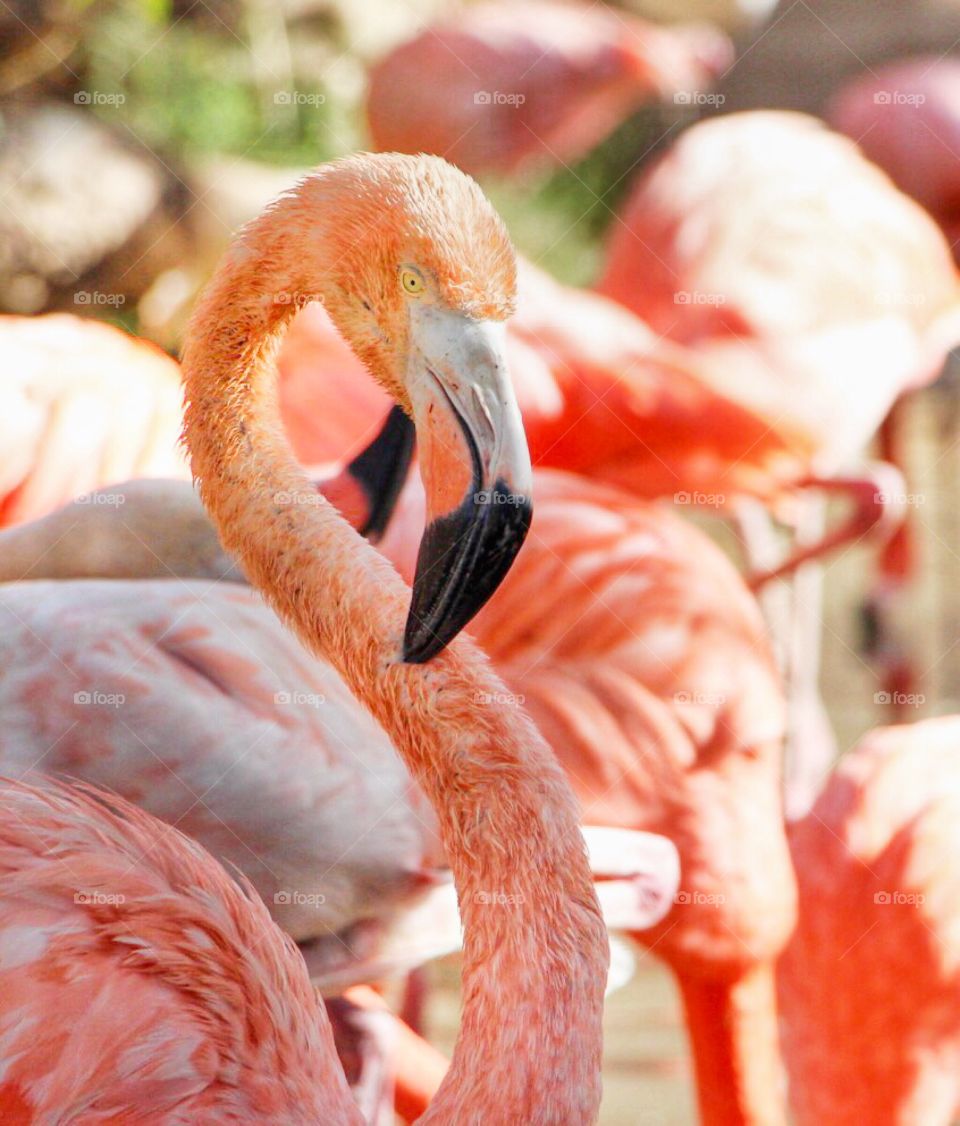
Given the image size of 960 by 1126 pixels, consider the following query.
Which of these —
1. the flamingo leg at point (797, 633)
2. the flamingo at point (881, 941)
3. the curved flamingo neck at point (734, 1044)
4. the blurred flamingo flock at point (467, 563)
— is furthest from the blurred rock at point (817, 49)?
the curved flamingo neck at point (734, 1044)

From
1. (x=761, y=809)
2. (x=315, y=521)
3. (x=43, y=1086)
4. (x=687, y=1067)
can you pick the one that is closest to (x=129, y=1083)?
(x=43, y=1086)

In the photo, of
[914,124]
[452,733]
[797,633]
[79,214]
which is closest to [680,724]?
[797,633]

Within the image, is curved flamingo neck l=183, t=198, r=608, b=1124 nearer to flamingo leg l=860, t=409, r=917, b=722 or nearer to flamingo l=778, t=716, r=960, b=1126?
flamingo l=778, t=716, r=960, b=1126

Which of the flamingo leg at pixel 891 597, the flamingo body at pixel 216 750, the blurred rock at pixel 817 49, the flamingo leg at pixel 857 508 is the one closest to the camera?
the flamingo body at pixel 216 750

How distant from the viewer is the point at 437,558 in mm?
1385

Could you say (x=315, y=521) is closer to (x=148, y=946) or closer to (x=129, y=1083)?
(x=148, y=946)

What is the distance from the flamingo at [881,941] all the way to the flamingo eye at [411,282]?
4.31 ft

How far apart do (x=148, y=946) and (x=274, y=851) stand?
41 centimetres

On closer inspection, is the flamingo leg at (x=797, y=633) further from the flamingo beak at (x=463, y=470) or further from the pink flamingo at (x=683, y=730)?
the flamingo beak at (x=463, y=470)

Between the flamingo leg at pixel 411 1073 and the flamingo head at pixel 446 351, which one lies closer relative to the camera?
the flamingo head at pixel 446 351

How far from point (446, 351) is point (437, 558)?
0.68 ft

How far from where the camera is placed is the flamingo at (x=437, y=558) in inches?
53.9

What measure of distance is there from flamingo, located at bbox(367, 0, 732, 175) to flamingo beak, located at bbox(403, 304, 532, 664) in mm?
1567

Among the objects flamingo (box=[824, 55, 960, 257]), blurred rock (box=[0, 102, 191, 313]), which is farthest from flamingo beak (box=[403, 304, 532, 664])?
flamingo (box=[824, 55, 960, 257])
